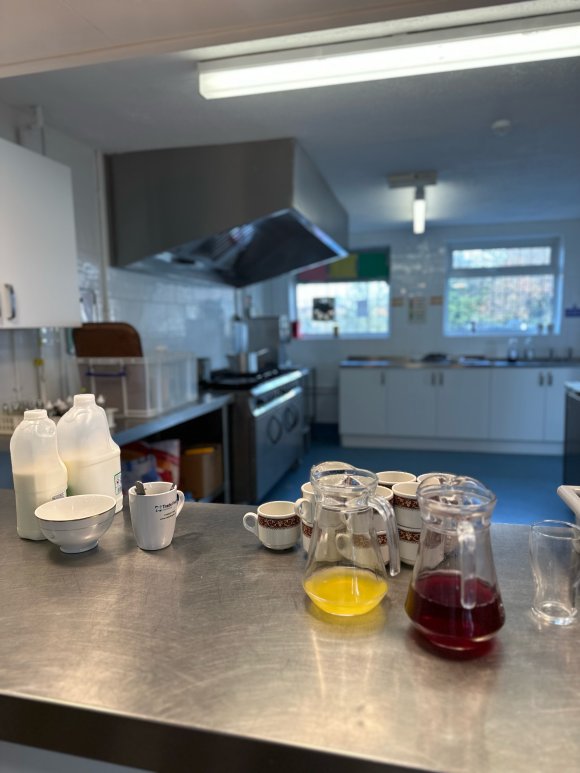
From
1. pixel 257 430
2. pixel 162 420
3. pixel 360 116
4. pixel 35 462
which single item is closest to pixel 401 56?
pixel 360 116

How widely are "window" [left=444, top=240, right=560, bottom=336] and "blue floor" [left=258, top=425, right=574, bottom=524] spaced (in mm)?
1473

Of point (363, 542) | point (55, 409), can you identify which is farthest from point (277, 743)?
point (55, 409)

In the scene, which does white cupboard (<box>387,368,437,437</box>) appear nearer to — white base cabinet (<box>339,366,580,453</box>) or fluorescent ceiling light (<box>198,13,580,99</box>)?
white base cabinet (<box>339,366,580,453</box>)

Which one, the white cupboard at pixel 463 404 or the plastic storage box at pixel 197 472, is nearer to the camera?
the plastic storage box at pixel 197 472

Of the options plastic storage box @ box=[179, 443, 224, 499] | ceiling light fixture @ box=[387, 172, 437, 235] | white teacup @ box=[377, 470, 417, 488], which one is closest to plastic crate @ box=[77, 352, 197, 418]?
plastic storage box @ box=[179, 443, 224, 499]

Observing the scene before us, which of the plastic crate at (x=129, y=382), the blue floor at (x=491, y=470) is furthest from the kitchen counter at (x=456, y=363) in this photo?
the plastic crate at (x=129, y=382)

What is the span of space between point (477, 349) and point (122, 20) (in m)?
4.93

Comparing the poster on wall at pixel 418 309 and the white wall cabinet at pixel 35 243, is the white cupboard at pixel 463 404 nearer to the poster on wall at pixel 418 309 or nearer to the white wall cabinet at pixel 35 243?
the poster on wall at pixel 418 309

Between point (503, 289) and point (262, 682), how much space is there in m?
5.49

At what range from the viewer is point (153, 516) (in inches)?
37.5

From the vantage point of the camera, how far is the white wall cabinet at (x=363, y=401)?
508 centimetres

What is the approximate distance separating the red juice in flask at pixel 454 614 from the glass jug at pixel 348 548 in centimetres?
9

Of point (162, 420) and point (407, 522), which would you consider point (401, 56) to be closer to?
point (407, 522)

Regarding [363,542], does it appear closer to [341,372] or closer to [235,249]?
[235,249]
